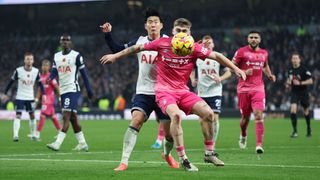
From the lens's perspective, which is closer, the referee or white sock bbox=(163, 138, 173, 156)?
white sock bbox=(163, 138, 173, 156)

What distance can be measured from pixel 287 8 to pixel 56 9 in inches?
771

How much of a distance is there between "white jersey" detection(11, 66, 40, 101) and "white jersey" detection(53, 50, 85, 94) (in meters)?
5.99

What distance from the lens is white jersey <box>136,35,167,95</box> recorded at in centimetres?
1306

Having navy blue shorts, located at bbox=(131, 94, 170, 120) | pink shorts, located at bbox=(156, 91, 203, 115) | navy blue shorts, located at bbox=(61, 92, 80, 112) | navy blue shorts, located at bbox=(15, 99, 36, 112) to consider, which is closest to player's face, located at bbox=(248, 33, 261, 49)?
navy blue shorts, located at bbox=(61, 92, 80, 112)

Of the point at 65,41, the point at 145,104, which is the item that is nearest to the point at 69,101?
the point at 65,41

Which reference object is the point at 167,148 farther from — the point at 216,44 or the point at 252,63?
the point at 216,44

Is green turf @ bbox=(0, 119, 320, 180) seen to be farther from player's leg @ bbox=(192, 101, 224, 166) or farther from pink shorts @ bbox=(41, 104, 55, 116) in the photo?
pink shorts @ bbox=(41, 104, 55, 116)

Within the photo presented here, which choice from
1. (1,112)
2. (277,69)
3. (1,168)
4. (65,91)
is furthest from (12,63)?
(1,168)

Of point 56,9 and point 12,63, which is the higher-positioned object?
point 56,9

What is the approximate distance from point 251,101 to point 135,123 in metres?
6.23

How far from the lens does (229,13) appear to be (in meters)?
56.1

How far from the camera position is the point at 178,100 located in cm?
1243

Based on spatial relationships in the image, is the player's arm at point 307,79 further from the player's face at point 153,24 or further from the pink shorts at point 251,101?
the player's face at point 153,24

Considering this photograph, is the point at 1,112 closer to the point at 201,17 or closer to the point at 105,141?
the point at 201,17
